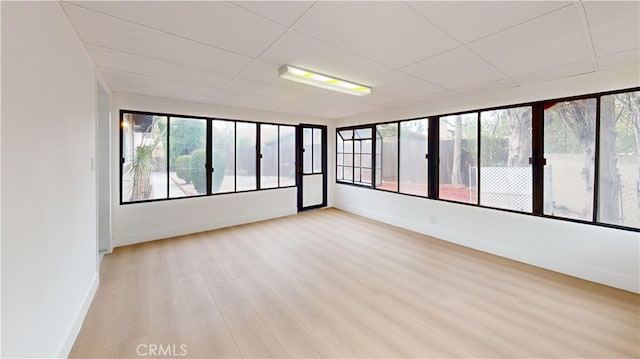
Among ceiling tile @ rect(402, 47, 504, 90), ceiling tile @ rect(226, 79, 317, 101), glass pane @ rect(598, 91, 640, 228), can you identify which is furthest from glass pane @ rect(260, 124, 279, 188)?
glass pane @ rect(598, 91, 640, 228)

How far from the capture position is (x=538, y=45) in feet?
7.24

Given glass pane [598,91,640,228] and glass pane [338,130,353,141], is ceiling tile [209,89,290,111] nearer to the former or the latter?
glass pane [338,130,353,141]

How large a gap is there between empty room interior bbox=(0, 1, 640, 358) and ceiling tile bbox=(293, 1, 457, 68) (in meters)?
0.02

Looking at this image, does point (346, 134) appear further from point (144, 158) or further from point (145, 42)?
point (145, 42)

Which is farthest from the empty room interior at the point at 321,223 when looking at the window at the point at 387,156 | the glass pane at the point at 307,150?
the glass pane at the point at 307,150

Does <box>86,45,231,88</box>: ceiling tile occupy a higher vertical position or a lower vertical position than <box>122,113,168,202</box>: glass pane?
higher

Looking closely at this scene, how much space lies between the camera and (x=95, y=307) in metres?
2.38

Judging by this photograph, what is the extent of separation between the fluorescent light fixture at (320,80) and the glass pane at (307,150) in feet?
9.06

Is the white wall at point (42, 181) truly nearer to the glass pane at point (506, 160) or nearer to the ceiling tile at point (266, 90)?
the ceiling tile at point (266, 90)

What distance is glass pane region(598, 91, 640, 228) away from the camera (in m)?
2.72

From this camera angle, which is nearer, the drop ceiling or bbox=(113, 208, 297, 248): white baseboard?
the drop ceiling

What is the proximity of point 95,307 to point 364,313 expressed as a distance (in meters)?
2.44

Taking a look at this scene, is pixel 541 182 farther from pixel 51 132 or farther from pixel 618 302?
pixel 51 132

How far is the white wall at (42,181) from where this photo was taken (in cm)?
118
